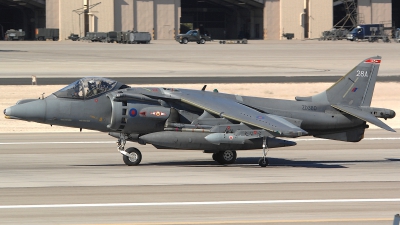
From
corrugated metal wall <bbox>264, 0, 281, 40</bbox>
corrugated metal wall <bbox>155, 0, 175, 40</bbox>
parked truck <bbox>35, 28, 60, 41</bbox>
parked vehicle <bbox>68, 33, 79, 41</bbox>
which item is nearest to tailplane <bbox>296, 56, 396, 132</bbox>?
parked vehicle <bbox>68, 33, 79, 41</bbox>

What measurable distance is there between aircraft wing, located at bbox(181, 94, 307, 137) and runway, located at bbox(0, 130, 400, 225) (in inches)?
46.1

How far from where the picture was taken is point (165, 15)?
100 m

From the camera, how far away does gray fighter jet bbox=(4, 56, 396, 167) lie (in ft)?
56.7

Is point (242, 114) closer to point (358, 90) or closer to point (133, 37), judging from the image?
point (358, 90)

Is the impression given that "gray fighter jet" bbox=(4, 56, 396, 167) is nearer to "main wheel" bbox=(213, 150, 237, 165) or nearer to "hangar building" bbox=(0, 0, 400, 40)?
"main wheel" bbox=(213, 150, 237, 165)

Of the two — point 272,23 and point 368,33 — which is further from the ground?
point 272,23

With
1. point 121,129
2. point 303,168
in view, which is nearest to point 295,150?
point 303,168

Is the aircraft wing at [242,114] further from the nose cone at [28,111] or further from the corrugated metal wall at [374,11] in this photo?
the corrugated metal wall at [374,11]

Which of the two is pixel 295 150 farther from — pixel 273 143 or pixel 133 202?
pixel 133 202

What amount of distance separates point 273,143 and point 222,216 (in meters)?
5.75

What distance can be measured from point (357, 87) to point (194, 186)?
6569mm

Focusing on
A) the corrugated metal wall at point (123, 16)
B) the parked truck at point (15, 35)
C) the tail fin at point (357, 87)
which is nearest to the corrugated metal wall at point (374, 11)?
the corrugated metal wall at point (123, 16)

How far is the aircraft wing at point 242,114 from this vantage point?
655 inches

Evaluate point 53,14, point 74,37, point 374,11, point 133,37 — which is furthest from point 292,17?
point 53,14
